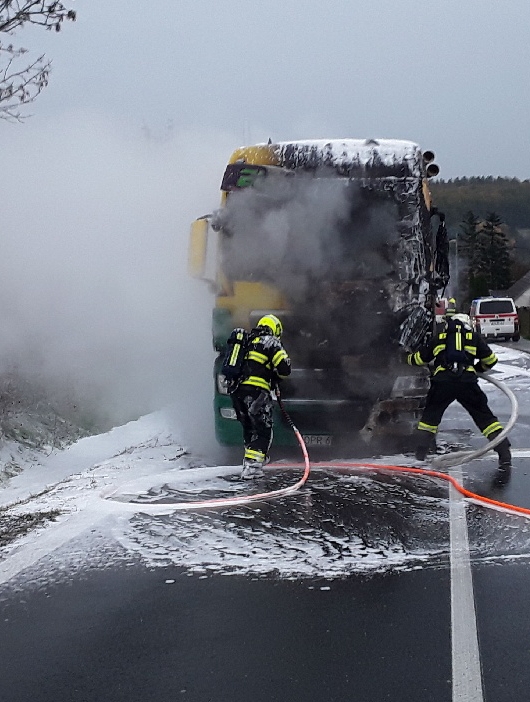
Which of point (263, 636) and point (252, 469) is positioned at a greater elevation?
point (252, 469)

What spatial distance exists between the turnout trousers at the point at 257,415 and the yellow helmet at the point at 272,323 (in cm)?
56

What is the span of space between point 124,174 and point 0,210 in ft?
7.26

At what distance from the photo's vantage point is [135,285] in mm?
12297

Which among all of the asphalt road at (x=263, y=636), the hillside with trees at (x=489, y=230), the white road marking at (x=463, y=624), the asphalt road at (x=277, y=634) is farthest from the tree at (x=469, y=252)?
the asphalt road at (x=263, y=636)

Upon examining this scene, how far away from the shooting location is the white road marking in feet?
9.96

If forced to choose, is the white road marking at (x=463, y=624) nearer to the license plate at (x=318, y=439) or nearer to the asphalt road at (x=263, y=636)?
the asphalt road at (x=263, y=636)

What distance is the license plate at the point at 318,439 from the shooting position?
7738mm

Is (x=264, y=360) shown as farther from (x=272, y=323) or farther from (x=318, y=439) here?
(x=318, y=439)

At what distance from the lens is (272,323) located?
7.05 m

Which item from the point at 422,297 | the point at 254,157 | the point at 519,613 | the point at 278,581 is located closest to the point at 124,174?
the point at 254,157

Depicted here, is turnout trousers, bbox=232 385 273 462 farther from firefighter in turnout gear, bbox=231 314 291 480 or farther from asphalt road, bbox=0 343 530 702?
asphalt road, bbox=0 343 530 702

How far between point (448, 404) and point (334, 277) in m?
1.70

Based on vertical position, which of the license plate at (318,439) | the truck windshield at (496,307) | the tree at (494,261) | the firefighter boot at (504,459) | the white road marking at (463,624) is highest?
the tree at (494,261)

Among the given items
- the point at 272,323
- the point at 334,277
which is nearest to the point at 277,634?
the point at 272,323
